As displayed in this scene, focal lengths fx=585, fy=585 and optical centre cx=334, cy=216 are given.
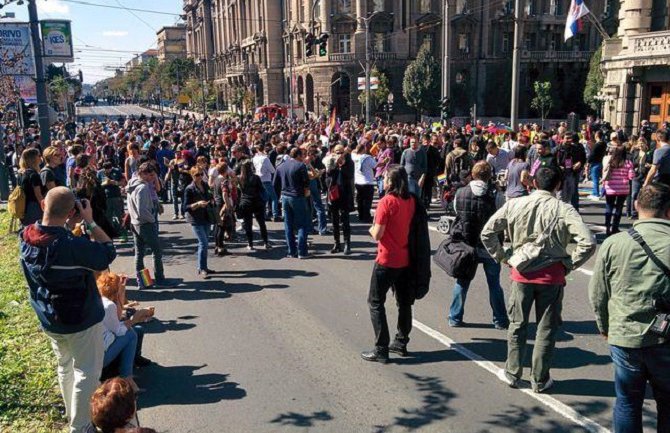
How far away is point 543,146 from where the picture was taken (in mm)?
10750

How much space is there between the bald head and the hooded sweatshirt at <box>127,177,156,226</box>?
14.0 feet

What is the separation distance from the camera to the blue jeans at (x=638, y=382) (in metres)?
3.69

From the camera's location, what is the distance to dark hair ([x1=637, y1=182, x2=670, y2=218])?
12.2 ft

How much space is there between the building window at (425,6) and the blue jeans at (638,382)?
60.9 m

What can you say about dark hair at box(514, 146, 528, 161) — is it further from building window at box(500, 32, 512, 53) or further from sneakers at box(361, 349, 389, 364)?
building window at box(500, 32, 512, 53)

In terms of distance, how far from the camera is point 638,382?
3816mm

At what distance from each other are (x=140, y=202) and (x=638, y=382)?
22.3 ft

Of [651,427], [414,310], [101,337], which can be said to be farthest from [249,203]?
[651,427]

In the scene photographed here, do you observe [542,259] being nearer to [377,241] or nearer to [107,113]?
[377,241]

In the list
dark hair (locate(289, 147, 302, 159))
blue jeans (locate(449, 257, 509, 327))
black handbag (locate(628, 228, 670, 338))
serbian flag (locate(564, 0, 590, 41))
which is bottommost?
blue jeans (locate(449, 257, 509, 327))

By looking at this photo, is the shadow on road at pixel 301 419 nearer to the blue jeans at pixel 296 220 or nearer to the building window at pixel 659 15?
the blue jeans at pixel 296 220

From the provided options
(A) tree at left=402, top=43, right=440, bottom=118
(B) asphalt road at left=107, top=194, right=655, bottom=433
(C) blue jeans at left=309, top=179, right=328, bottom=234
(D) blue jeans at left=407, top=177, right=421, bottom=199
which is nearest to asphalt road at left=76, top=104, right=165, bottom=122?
(A) tree at left=402, top=43, right=440, bottom=118

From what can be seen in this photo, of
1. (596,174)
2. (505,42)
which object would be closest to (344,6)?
(505,42)

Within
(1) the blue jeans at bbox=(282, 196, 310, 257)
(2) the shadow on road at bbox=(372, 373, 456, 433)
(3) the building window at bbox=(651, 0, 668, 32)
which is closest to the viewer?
(2) the shadow on road at bbox=(372, 373, 456, 433)
